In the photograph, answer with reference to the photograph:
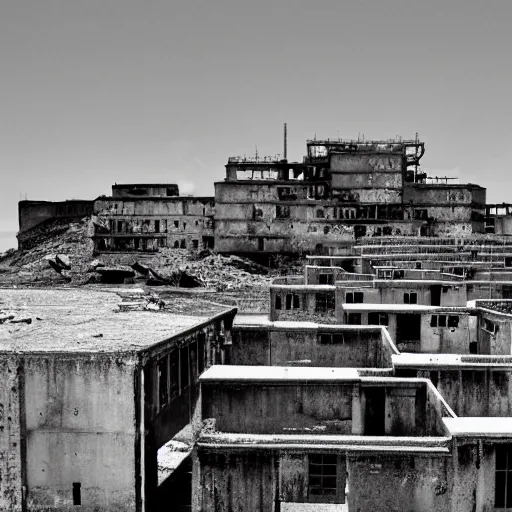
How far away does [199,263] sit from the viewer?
207ft

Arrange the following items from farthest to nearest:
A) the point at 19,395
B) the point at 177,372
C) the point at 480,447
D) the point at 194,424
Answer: the point at 194,424
the point at 177,372
the point at 19,395
the point at 480,447

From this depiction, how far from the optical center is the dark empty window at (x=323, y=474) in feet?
50.2

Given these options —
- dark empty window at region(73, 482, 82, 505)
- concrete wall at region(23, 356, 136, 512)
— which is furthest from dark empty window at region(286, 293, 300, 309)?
dark empty window at region(73, 482, 82, 505)

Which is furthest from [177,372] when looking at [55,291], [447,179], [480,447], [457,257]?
[447,179]

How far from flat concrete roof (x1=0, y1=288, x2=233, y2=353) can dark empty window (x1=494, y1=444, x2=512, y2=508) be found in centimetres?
988

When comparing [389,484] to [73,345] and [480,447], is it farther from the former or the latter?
[73,345]

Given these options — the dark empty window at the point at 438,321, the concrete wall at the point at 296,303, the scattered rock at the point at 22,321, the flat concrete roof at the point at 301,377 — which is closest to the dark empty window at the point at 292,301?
the concrete wall at the point at 296,303

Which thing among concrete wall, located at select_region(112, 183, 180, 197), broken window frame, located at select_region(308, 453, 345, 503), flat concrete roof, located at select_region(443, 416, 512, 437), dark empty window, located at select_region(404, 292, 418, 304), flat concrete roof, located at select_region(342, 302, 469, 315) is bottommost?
broken window frame, located at select_region(308, 453, 345, 503)

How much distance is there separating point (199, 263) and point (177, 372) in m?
43.5

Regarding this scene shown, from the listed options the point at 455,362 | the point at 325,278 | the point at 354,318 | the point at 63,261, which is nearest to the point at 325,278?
the point at 325,278

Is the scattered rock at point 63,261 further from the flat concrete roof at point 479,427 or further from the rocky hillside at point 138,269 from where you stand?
the flat concrete roof at point 479,427

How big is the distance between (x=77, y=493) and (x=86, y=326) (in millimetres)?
7542

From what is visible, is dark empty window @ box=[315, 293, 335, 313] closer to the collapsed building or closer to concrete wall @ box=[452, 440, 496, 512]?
the collapsed building

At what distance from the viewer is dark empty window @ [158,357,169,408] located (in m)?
18.1
